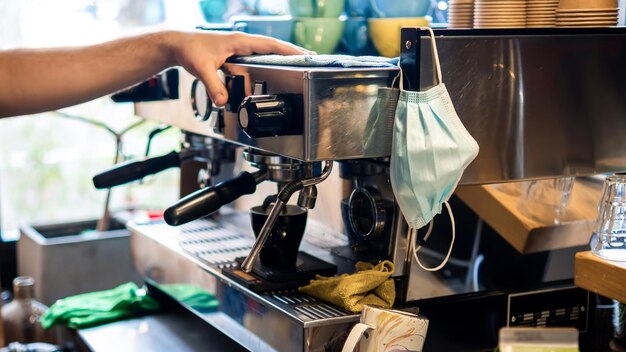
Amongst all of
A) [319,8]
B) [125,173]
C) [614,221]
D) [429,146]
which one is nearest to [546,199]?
[614,221]

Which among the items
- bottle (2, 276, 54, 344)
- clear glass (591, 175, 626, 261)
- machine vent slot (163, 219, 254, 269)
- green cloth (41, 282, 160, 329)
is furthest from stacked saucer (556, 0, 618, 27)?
bottle (2, 276, 54, 344)

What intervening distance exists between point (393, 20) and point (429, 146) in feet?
1.20

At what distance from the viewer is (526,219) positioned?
3.69ft

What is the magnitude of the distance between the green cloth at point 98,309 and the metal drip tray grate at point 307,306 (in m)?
0.47

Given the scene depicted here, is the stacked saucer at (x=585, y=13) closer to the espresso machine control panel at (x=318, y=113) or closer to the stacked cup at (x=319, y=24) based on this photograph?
the espresso machine control panel at (x=318, y=113)

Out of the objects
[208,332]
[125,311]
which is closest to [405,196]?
[208,332]

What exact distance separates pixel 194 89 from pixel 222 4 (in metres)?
0.39

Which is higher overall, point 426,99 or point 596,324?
point 426,99

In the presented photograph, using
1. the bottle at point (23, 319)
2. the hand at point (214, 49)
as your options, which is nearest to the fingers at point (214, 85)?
the hand at point (214, 49)

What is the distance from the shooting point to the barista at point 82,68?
1128mm

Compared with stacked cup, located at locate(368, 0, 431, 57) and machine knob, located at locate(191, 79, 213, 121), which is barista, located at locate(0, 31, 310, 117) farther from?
stacked cup, located at locate(368, 0, 431, 57)

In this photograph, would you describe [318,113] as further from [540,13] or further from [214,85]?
[540,13]

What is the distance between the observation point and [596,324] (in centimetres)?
122

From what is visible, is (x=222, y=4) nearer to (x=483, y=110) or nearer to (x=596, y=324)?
(x=483, y=110)
